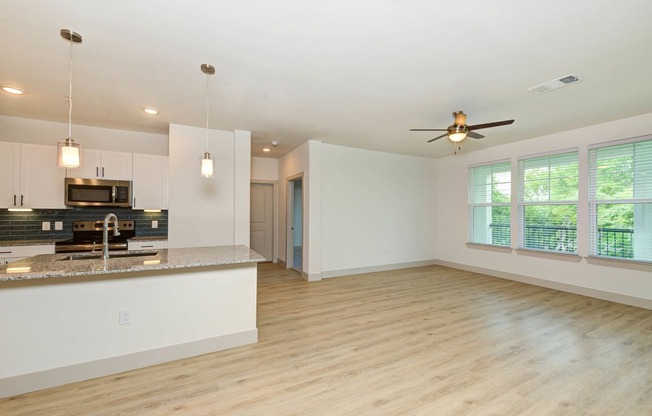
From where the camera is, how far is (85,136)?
14.9 ft

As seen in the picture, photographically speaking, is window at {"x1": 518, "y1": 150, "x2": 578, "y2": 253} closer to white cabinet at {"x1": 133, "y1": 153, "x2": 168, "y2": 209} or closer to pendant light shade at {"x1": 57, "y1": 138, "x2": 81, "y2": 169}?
white cabinet at {"x1": 133, "y1": 153, "x2": 168, "y2": 209}

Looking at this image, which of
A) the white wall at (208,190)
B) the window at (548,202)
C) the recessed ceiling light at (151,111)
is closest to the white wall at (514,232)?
Result: the window at (548,202)

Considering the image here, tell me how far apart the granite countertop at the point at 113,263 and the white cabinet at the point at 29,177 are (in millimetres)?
2026

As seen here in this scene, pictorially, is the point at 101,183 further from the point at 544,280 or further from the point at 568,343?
the point at 544,280

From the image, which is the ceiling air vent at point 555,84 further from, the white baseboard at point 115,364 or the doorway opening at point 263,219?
the doorway opening at point 263,219

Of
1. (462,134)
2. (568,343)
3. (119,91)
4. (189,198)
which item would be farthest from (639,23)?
(189,198)

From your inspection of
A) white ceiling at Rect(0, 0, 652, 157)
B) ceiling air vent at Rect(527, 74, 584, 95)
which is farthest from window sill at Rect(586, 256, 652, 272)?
ceiling air vent at Rect(527, 74, 584, 95)

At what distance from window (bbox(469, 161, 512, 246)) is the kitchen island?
534 centimetres

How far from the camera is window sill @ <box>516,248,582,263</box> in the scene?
472 cm

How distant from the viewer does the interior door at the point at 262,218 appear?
7.06 metres

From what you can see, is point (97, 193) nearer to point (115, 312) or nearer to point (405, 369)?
point (115, 312)

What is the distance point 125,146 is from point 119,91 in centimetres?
185

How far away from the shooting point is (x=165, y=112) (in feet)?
12.8

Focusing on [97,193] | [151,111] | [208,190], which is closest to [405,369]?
[208,190]
